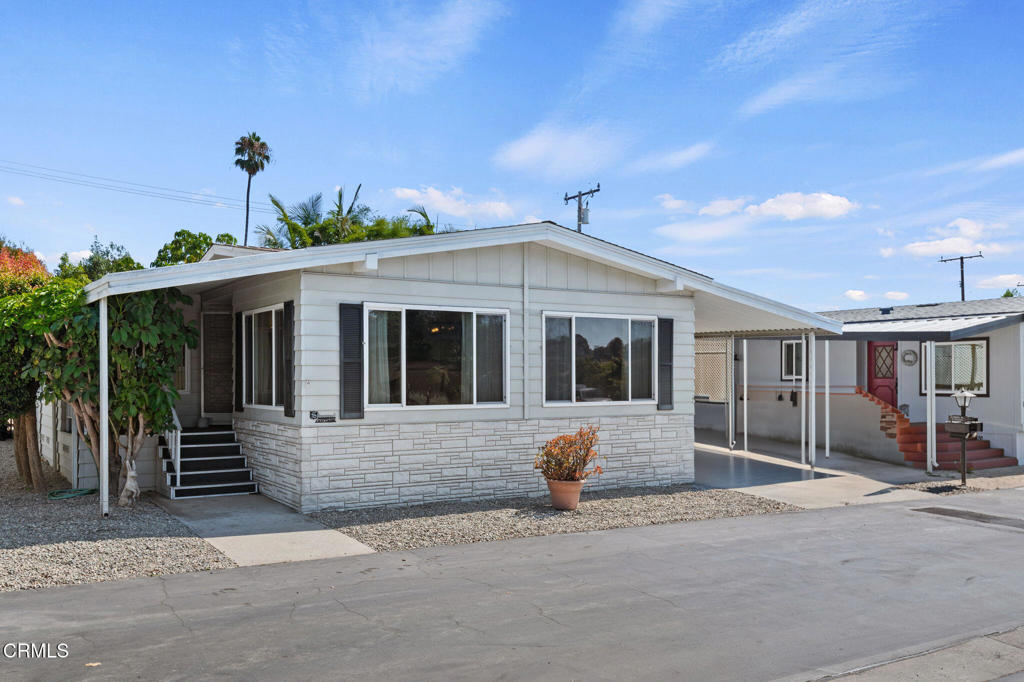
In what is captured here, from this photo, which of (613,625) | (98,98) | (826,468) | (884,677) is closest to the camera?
(884,677)

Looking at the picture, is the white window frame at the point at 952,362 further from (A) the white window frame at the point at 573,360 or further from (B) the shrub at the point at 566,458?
(B) the shrub at the point at 566,458

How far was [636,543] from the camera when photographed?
768 cm

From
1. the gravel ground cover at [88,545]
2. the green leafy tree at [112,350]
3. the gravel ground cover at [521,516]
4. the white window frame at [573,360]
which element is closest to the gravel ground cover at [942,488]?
the gravel ground cover at [521,516]

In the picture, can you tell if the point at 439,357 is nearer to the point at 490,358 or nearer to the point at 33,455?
the point at 490,358

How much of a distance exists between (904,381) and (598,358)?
29.6 ft

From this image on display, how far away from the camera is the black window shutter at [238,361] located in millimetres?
10859

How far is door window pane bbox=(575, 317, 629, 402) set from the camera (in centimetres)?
1064

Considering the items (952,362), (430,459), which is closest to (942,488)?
(952,362)

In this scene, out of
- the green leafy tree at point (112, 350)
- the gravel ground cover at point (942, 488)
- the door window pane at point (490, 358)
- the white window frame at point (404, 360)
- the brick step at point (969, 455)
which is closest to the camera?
the green leafy tree at point (112, 350)

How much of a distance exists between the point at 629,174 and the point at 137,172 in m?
24.6

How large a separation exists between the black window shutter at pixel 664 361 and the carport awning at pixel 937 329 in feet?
13.4

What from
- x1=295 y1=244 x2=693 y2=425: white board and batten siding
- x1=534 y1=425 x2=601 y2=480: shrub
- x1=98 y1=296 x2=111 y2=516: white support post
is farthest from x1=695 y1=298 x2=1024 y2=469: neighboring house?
x1=98 y1=296 x2=111 y2=516: white support post

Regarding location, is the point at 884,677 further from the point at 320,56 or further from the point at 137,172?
the point at 137,172

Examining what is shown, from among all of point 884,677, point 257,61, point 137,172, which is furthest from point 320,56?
point 137,172
